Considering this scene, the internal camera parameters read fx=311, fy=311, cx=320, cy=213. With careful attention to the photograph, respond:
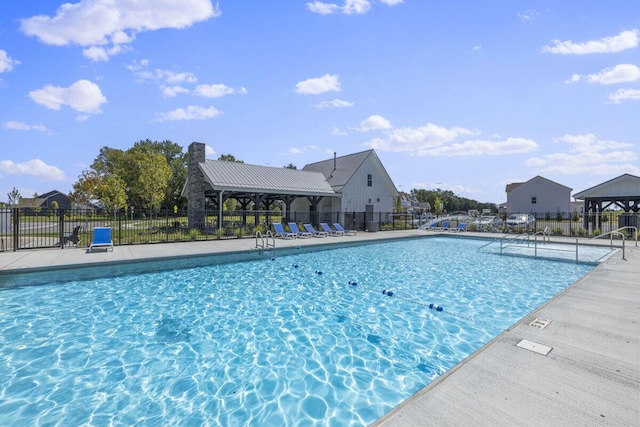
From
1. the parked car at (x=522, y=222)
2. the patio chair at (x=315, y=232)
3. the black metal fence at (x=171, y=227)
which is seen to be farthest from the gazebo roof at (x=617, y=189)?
Result: the patio chair at (x=315, y=232)

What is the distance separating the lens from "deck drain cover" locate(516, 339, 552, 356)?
372cm

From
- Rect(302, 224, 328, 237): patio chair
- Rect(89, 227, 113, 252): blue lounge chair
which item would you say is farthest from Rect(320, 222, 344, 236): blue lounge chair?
Rect(89, 227, 113, 252): blue lounge chair

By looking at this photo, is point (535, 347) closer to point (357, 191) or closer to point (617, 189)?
point (357, 191)

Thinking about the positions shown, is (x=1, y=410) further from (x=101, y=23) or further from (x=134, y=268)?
(x=101, y=23)

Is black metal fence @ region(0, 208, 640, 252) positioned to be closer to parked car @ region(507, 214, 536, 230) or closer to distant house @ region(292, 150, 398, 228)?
distant house @ region(292, 150, 398, 228)

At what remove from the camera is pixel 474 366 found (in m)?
3.39

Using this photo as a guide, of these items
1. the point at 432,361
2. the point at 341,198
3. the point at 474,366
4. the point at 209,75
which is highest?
the point at 209,75

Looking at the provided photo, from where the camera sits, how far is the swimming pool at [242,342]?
11.5ft

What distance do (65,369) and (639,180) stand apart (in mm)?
28821

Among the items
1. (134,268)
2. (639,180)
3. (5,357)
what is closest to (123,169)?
(134,268)

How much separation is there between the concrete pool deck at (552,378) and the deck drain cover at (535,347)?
12mm

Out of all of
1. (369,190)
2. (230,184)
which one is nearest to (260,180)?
(230,184)

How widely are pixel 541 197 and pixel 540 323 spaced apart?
45.9 m

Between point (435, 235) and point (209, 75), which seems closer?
point (209, 75)
